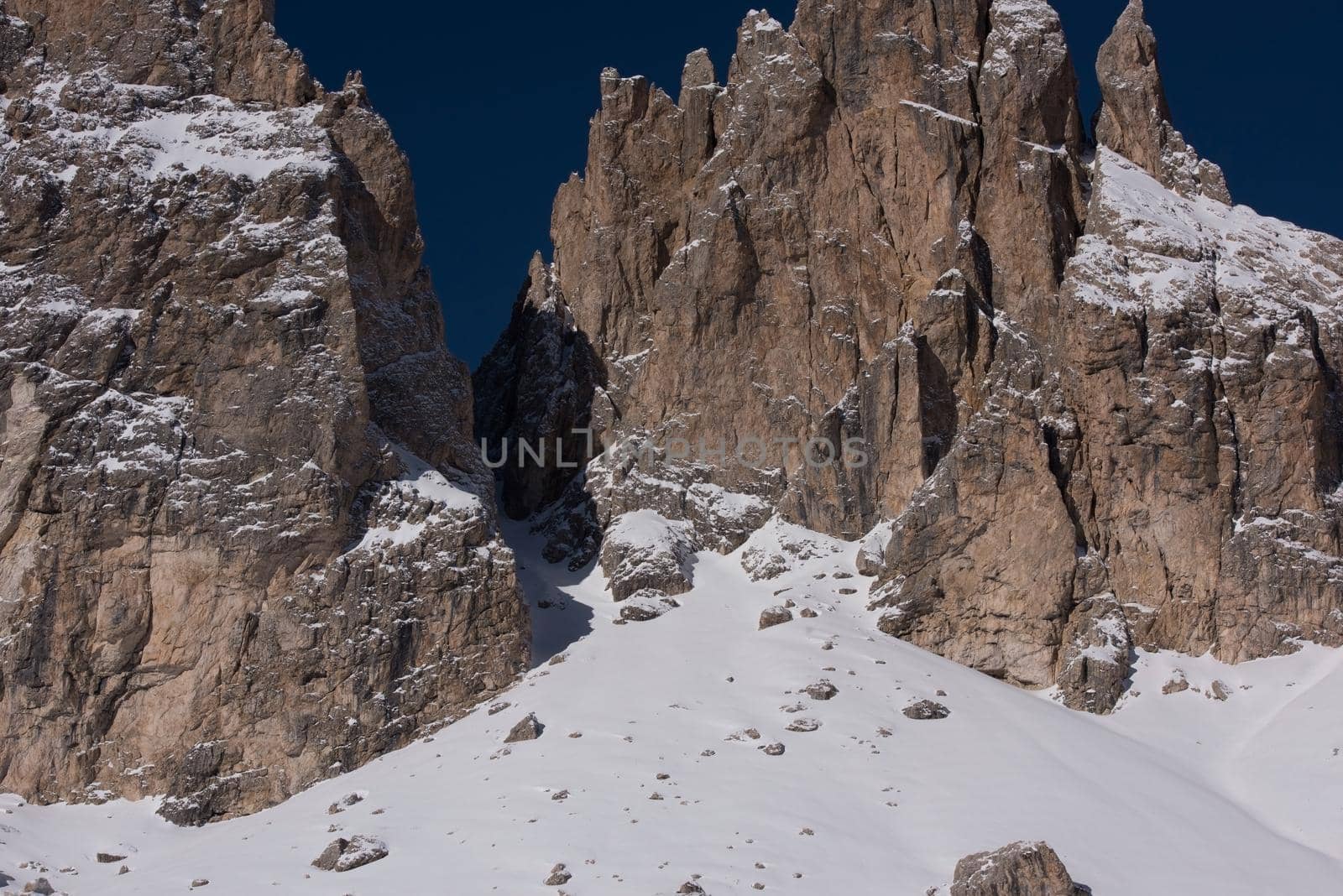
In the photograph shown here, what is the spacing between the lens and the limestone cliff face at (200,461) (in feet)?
205

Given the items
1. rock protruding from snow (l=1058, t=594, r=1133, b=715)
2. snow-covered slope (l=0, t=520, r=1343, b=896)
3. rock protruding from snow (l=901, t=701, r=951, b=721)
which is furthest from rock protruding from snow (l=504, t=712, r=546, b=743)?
rock protruding from snow (l=1058, t=594, r=1133, b=715)

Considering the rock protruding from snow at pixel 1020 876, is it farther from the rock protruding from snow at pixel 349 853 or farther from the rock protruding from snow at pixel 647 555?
the rock protruding from snow at pixel 647 555

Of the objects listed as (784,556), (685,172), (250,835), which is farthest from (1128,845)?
(685,172)

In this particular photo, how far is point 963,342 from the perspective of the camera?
78.1 metres

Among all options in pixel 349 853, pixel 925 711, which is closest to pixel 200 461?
pixel 349 853

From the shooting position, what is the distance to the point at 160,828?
194 ft

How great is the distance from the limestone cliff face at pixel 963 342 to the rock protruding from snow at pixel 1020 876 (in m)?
20.9

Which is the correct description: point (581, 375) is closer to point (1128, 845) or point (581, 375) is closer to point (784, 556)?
point (784, 556)

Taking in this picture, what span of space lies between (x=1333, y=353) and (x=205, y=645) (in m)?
60.5

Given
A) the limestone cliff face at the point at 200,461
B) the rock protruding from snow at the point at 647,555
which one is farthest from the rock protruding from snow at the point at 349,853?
the rock protruding from snow at the point at 647,555

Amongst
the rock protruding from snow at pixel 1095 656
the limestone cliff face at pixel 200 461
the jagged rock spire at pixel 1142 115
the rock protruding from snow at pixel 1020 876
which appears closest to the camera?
the rock protruding from snow at pixel 1020 876

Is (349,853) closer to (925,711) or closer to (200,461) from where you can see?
(200,461)

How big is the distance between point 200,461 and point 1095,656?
143ft

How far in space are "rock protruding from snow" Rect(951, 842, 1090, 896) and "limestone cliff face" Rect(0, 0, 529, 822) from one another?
27718 millimetres
